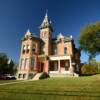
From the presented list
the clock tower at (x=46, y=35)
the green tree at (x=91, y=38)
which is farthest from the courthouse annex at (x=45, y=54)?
the green tree at (x=91, y=38)

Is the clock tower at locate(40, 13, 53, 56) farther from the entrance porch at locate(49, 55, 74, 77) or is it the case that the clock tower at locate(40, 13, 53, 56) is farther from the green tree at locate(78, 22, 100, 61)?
the green tree at locate(78, 22, 100, 61)

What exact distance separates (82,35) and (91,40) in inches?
98.7

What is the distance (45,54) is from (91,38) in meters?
13.5

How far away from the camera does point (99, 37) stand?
33750 mm

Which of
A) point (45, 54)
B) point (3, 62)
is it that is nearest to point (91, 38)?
point (45, 54)

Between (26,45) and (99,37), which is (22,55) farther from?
(99,37)

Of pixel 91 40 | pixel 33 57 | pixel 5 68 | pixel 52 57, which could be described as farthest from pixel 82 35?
pixel 5 68

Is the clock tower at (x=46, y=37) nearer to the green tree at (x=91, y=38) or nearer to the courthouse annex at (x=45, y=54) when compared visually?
the courthouse annex at (x=45, y=54)

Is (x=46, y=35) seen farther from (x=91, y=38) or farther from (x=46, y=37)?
(x=91, y=38)

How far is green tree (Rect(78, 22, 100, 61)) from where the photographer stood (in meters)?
33.8

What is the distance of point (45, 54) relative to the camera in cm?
4181

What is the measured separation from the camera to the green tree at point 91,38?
33750 mm

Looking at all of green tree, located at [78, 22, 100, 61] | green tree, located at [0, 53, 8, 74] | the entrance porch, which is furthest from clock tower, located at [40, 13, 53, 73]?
green tree, located at [0, 53, 8, 74]

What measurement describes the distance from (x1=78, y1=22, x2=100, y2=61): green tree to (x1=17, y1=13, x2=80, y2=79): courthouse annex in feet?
15.2
